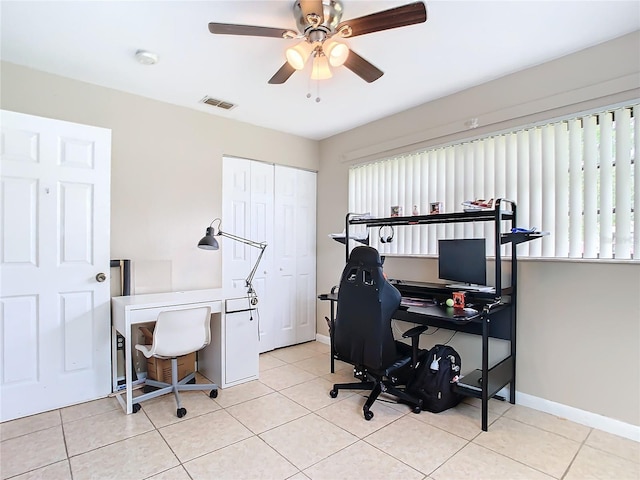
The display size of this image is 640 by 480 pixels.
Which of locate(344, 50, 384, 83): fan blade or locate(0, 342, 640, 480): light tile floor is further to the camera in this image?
locate(344, 50, 384, 83): fan blade

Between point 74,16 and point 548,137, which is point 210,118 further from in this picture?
point 548,137

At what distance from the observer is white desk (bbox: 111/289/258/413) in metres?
2.54

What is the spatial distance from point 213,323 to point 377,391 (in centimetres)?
156

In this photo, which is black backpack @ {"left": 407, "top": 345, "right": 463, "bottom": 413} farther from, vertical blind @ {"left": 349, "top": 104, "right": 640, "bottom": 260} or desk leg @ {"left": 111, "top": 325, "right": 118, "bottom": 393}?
desk leg @ {"left": 111, "top": 325, "right": 118, "bottom": 393}

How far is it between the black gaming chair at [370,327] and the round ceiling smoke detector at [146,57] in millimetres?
2054

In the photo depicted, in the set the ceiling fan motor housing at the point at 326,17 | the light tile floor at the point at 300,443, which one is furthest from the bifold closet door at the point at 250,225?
the ceiling fan motor housing at the point at 326,17

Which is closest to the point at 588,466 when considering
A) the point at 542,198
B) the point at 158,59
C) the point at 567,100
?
the point at 542,198

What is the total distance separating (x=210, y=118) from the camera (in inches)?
141

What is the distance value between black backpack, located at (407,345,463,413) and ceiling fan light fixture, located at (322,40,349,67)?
217 centimetres

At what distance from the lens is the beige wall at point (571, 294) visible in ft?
7.31

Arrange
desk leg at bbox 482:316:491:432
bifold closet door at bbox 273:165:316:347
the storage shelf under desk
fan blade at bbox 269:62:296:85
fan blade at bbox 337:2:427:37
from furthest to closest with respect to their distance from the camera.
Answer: bifold closet door at bbox 273:165:316:347 → the storage shelf under desk → desk leg at bbox 482:316:491:432 → fan blade at bbox 269:62:296:85 → fan blade at bbox 337:2:427:37

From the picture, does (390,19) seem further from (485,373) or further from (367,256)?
(485,373)

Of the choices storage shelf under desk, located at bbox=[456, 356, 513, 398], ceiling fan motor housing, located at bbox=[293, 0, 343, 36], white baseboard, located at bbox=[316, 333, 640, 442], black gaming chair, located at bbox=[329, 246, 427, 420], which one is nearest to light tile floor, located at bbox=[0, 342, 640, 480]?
white baseboard, located at bbox=[316, 333, 640, 442]

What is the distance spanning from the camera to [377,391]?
261 centimetres
